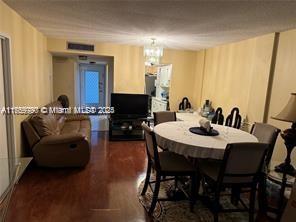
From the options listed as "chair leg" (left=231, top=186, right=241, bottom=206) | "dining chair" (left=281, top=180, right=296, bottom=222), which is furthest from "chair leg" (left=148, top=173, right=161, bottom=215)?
"dining chair" (left=281, top=180, right=296, bottom=222)

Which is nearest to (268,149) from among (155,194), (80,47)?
(155,194)

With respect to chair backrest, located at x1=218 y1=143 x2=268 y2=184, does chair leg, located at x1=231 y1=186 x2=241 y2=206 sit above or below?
below

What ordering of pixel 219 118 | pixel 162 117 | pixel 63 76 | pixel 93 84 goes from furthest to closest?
1. pixel 93 84
2. pixel 63 76
3. pixel 219 118
4. pixel 162 117

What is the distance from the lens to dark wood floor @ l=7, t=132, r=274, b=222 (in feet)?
7.43

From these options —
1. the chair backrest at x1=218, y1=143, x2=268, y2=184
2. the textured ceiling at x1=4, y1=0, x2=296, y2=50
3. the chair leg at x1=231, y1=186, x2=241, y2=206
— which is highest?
the textured ceiling at x1=4, y1=0, x2=296, y2=50

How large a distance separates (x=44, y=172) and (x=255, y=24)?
3700 mm

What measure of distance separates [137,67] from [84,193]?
135 inches

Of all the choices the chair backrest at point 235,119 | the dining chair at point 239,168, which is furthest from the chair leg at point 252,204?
the chair backrest at point 235,119

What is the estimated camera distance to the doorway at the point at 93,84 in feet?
27.0

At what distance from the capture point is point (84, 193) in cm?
270

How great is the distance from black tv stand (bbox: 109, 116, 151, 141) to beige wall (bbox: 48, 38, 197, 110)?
0.80m

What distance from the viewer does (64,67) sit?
6199mm

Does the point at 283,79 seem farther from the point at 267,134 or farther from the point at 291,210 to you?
the point at 291,210

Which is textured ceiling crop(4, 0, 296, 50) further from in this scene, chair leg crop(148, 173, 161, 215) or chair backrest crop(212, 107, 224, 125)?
chair leg crop(148, 173, 161, 215)
